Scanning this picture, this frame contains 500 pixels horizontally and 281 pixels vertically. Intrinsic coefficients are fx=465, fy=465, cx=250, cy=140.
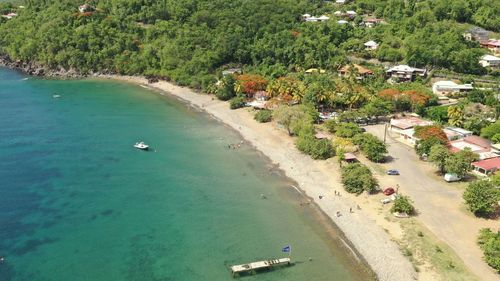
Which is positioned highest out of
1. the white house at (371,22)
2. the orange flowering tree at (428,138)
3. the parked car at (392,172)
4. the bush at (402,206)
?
the white house at (371,22)

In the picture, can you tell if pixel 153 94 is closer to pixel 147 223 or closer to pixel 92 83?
pixel 92 83

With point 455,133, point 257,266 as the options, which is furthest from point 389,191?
point 455,133

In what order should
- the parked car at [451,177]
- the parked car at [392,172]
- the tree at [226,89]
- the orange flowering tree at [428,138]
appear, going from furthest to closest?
the tree at [226,89] < the orange flowering tree at [428,138] < the parked car at [392,172] < the parked car at [451,177]

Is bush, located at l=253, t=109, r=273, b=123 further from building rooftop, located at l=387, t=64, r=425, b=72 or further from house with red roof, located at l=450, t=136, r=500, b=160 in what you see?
building rooftop, located at l=387, t=64, r=425, b=72

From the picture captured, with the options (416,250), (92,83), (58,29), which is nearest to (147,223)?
(416,250)

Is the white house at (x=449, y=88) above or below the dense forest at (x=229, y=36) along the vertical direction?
below

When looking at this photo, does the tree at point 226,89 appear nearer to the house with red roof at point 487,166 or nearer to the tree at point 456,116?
the tree at point 456,116

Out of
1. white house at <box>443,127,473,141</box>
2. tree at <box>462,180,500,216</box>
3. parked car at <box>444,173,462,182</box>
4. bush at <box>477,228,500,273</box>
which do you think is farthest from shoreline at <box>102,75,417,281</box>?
white house at <box>443,127,473,141</box>

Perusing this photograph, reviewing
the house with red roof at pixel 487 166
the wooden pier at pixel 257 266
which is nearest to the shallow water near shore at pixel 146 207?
the wooden pier at pixel 257 266
